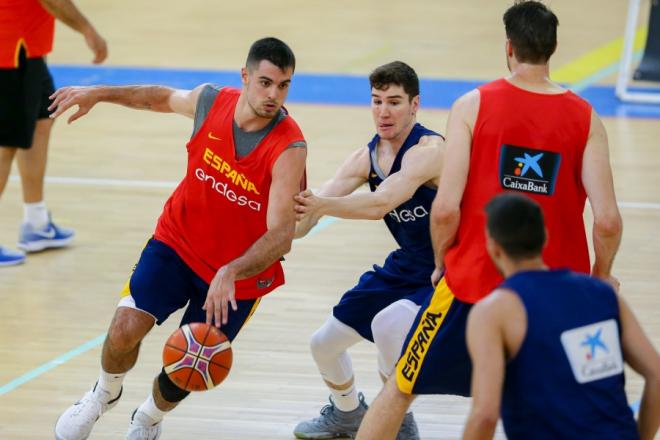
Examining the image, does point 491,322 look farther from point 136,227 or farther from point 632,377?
point 136,227

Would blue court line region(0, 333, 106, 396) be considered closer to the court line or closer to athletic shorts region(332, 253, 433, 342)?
the court line

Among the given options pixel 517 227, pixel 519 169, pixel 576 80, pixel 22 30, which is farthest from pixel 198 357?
pixel 576 80

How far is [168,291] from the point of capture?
5.42m

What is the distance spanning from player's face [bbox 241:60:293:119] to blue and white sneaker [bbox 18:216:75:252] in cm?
399

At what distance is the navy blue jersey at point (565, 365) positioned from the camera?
139 inches

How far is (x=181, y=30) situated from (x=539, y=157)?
1370 cm

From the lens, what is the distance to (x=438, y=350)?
463 centimetres

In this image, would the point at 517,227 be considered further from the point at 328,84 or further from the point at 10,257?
the point at 328,84

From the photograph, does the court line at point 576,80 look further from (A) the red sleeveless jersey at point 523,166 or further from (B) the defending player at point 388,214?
(A) the red sleeveless jersey at point 523,166

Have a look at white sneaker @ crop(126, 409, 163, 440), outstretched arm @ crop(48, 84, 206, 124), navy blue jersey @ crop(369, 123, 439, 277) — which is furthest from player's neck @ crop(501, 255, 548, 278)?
white sneaker @ crop(126, 409, 163, 440)

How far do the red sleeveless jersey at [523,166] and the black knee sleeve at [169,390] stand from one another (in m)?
1.46

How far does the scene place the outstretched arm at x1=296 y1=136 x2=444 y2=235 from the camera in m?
5.20

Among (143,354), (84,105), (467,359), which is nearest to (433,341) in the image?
(467,359)

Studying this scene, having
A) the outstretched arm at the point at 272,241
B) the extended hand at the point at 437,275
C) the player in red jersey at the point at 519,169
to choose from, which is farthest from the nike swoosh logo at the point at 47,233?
the player in red jersey at the point at 519,169
